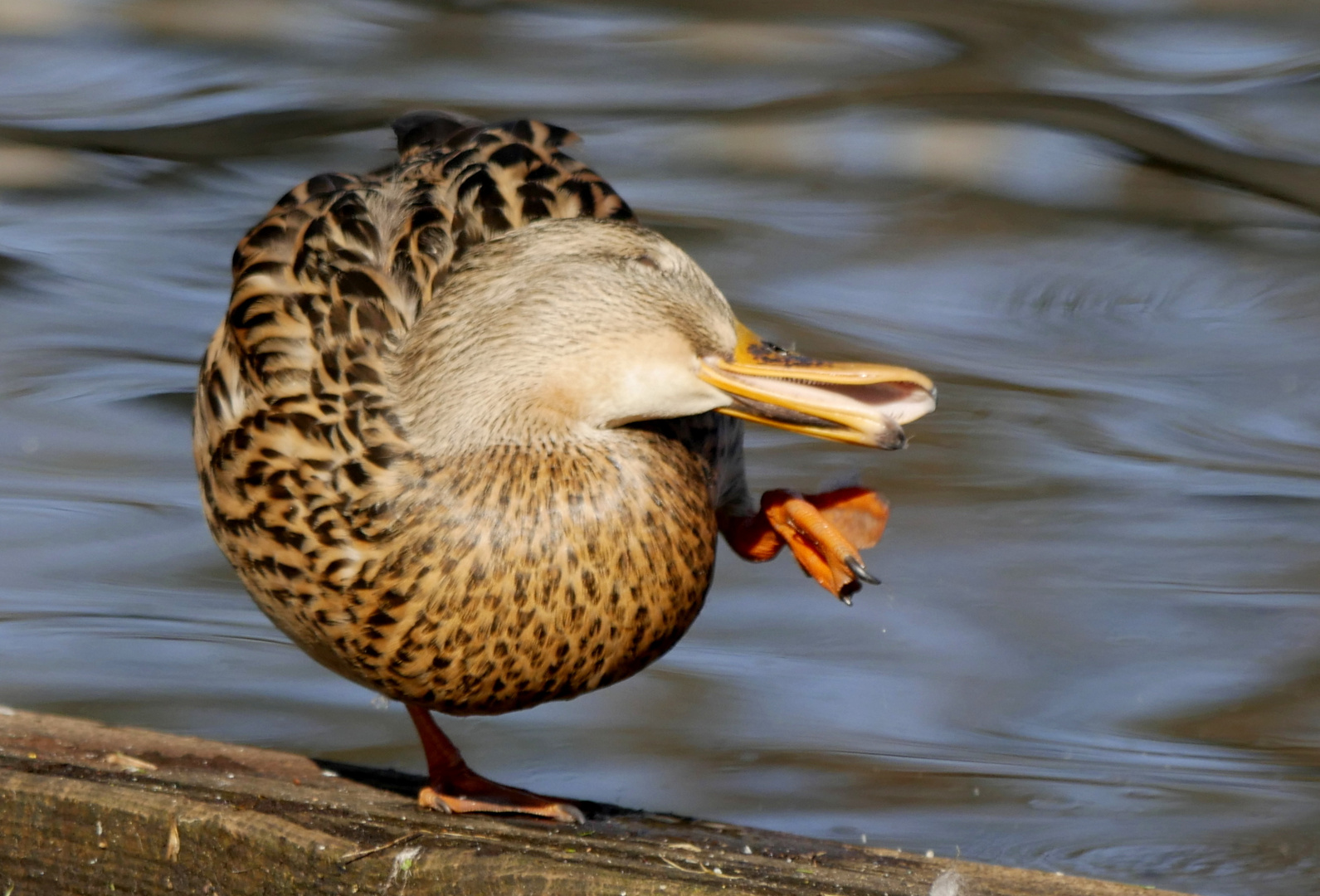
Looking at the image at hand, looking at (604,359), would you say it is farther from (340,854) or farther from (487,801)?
(487,801)

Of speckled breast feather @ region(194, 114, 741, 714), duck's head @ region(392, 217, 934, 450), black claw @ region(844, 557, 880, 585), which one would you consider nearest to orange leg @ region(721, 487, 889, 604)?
black claw @ region(844, 557, 880, 585)

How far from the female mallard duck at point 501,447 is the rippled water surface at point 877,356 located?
734mm

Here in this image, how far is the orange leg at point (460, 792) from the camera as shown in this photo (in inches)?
144

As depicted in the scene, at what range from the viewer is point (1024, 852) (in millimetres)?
4473

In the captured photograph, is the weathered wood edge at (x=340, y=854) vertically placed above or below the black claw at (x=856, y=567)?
below

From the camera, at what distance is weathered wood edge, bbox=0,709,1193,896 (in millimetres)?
2617

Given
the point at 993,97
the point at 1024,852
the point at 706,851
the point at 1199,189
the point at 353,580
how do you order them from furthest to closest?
the point at 993,97 → the point at 1199,189 → the point at 1024,852 → the point at 353,580 → the point at 706,851

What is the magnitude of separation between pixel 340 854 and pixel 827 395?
39.9 inches

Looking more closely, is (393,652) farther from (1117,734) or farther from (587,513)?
(1117,734)

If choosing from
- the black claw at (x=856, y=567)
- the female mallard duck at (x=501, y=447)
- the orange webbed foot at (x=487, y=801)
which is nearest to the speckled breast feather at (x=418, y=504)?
the female mallard duck at (x=501, y=447)

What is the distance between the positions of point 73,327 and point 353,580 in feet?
15.3


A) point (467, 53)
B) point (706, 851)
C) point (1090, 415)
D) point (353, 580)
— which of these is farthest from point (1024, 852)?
point (467, 53)

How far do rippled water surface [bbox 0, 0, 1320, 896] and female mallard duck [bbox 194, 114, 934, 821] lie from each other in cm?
73

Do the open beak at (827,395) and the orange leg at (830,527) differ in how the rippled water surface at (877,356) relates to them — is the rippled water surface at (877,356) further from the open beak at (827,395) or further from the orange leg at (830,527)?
the open beak at (827,395)
